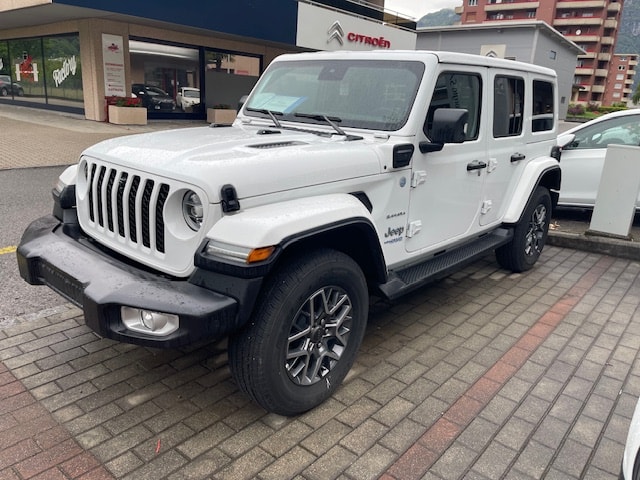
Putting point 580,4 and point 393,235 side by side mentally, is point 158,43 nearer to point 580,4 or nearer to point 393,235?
point 393,235

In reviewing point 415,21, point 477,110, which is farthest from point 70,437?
point 415,21

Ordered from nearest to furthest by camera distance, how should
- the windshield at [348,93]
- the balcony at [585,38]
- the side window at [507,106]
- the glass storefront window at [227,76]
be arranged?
the windshield at [348,93], the side window at [507,106], the glass storefront window at [227,76], the balcony at [585,38]

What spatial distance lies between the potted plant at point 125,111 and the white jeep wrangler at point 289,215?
45.3 ft

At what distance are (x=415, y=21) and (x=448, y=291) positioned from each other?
2357 cm

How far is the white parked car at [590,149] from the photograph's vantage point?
6.96 metres

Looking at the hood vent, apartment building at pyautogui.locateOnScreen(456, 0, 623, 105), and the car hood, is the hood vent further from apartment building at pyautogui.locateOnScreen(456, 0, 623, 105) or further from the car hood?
apartment building at pyautogui.locateOnScreen(456, 0, 623, 105)

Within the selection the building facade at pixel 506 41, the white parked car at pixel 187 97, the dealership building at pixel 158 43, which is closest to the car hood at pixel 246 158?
the dealership building at pixel 158 43

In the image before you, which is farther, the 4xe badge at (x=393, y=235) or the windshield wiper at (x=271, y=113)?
the windshield wiper at (x=271, y=113)

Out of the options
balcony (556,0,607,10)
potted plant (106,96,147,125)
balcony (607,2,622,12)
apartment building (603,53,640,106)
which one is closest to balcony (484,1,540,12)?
balcony (556,0,607,10)

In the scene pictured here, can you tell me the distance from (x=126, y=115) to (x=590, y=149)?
14.1m

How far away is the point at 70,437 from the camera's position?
104 inches

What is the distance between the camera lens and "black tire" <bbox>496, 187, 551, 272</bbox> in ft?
16.8

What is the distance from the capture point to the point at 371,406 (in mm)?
3033

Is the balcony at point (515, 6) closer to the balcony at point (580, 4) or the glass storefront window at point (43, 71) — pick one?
the balcony at point (580, 4)
